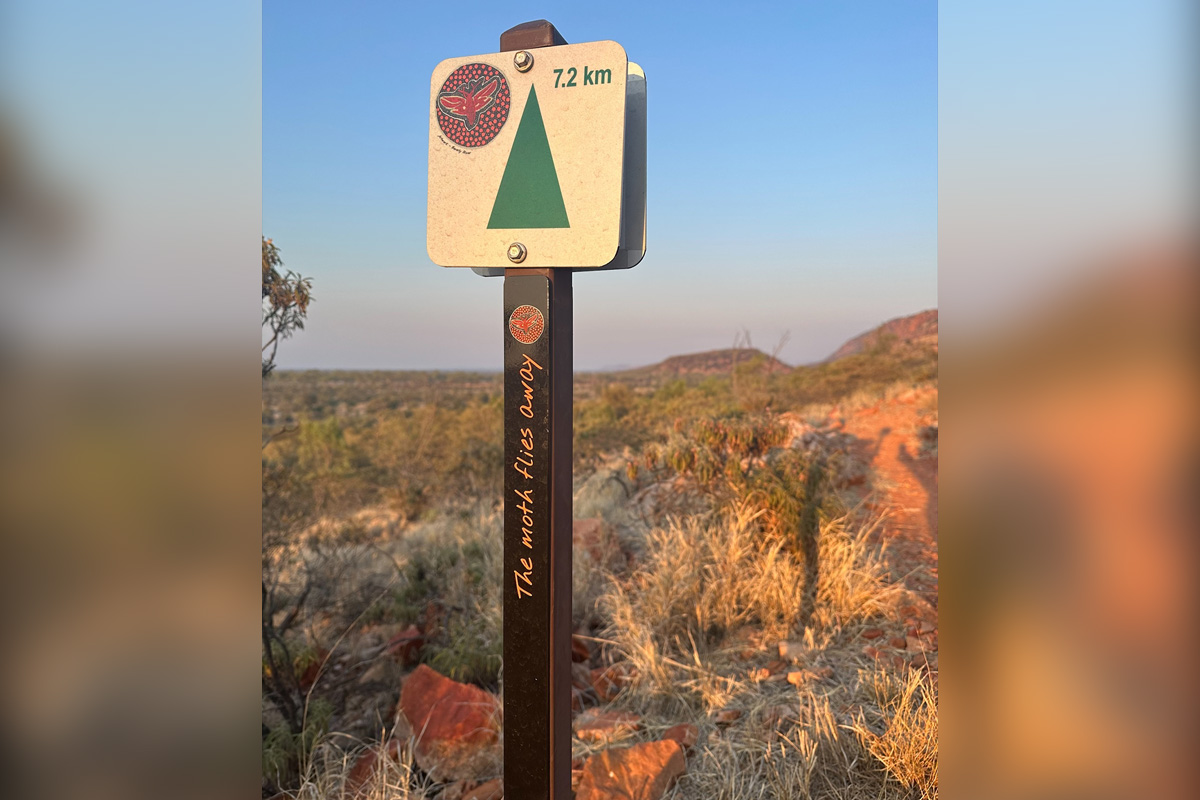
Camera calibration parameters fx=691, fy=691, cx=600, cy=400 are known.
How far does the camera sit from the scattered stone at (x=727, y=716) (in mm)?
2781

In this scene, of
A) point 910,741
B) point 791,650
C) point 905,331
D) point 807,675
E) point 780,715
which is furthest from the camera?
point 905,331

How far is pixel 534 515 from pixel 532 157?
84cm

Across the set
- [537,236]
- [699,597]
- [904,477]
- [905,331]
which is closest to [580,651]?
[699,597]

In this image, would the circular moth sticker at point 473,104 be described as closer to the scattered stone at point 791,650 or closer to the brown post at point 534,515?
the brown post at point 534,515

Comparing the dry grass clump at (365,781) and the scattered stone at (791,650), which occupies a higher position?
the scattered stone at (791,650)

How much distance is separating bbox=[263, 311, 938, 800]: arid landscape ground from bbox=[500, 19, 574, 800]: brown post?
0.78 metres

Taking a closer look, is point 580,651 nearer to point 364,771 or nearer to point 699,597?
point 699,597

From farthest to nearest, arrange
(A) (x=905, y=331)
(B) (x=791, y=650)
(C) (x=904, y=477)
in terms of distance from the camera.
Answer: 1. (A) (x=905, y=331)
2. (C) (x=904, y=477)
3. (B) (x=791, y=650)

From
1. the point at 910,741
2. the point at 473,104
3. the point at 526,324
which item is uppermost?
the point at 473,104

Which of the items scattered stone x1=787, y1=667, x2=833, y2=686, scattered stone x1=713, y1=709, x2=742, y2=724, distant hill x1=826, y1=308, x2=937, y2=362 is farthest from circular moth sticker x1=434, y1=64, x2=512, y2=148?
distant hill x1=826, y1=308, x2=937, y2=362

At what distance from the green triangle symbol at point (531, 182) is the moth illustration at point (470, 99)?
3.7 inches

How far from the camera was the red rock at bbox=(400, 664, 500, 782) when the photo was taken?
2578 mm

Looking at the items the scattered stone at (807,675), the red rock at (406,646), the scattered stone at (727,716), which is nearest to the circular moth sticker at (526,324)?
the scattered stone at (727,716)

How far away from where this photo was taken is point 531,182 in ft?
5.20
